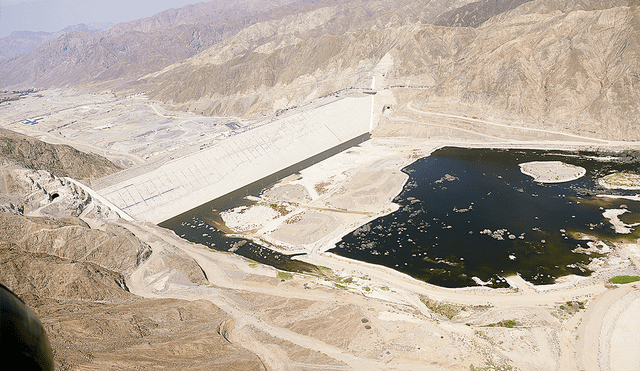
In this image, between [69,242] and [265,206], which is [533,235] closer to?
[265,206]

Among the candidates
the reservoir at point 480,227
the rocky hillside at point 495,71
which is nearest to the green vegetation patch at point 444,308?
the reservoir at point 480,227

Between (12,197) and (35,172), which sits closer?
(12,197)

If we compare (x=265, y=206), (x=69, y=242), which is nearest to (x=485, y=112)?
(x=265, y=206)

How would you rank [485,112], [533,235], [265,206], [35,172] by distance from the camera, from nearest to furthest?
[533,235]
[35,172]
[265,206]
[485,112]

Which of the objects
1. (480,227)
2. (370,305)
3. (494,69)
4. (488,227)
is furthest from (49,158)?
(494,69)

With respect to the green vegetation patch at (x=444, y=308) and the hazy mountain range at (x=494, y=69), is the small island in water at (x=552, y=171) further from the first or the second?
the green vegetation patch at (x=444, y=308)

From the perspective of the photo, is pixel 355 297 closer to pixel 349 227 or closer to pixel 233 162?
pixel 349 227
